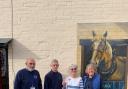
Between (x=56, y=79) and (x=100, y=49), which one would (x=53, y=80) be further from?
(x=100, y=49)

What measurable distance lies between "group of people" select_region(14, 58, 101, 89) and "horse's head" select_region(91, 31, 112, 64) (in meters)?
0.86

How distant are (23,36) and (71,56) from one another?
3.40ft

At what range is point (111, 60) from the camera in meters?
7.87

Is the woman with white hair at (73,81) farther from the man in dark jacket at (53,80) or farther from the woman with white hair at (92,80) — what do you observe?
the man in dark jacket at (53,80)

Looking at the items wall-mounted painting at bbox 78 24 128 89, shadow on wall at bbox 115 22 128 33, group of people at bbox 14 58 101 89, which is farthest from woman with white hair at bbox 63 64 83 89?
shadow on wall at bbox 115 22 128 33

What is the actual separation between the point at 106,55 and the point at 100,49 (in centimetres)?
16

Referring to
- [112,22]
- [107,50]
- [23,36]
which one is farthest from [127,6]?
[23,36]

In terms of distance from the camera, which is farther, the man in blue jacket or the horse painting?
the horse painting

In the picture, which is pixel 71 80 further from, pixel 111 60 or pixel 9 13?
pixel 9 13

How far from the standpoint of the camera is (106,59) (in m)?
7.90

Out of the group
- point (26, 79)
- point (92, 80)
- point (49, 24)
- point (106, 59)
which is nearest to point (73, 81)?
point (92, 80)

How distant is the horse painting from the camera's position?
786 centimetres

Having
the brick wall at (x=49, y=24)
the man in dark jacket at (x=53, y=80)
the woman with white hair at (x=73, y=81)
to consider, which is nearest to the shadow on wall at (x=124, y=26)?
the brick wall at (x=49, y=24)

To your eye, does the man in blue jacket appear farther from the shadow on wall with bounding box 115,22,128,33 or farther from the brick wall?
the shadow on wall with bounding box 115,22,128,33
